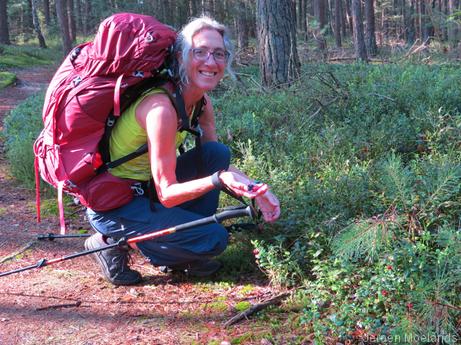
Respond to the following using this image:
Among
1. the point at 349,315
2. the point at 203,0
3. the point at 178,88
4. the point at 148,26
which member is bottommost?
the point at 349,315

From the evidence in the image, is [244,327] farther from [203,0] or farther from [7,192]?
[203,0]

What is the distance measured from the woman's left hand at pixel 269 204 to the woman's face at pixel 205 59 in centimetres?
82

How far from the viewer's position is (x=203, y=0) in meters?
15.0

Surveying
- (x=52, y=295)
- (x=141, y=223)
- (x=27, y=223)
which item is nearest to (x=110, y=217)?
(x=141, y=223)

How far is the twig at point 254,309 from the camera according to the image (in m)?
3.02

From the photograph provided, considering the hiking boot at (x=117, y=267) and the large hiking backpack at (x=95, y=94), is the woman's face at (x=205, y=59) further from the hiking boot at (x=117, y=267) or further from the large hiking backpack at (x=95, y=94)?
the hiking boot at (x=117, y=267)

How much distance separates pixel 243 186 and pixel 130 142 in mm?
949

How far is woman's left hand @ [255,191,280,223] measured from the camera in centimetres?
279

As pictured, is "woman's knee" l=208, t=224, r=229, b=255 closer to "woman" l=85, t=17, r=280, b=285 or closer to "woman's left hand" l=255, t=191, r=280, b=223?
"woman" l=85, t=17, r=280, b=285

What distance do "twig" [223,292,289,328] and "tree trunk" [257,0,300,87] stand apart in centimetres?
537

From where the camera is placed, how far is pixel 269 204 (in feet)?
9.24

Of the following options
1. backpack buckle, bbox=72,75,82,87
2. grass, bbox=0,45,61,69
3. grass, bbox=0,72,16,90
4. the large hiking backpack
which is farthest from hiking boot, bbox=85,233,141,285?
grass, bbox=0,45,61,69

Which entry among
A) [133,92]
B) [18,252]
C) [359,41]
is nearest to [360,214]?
[133,92]

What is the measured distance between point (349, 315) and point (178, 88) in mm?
1634
